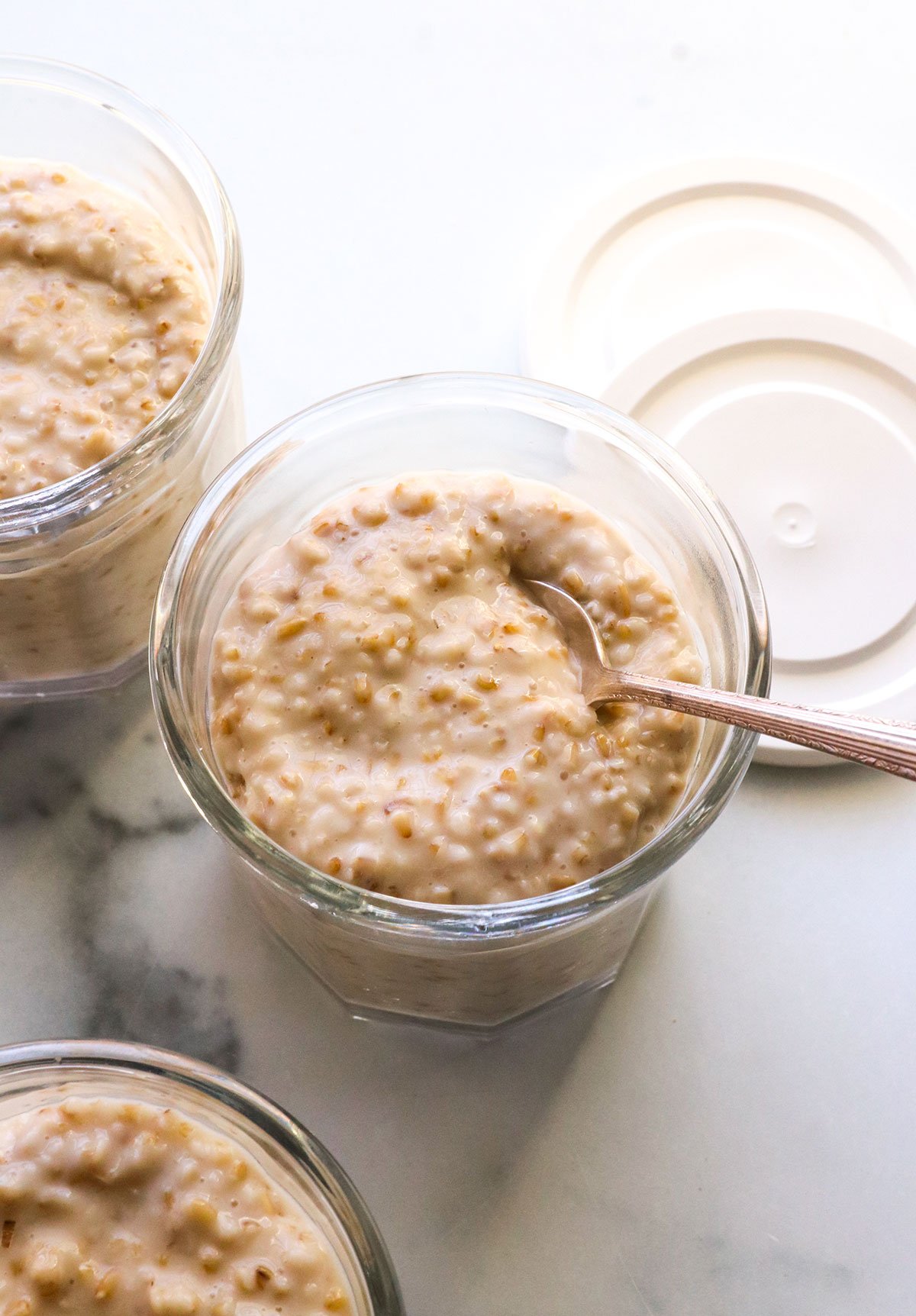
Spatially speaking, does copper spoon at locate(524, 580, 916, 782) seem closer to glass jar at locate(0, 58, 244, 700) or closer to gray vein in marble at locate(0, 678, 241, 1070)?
glass jar at locate(0, 58, 244, 700)

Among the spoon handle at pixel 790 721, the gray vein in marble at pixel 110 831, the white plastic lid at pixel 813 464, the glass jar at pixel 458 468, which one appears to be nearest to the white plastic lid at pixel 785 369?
the white plastic lid at pixel 813 464

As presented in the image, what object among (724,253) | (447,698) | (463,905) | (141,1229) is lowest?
(141,1229)

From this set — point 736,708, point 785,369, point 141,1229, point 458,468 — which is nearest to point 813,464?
point 785,369

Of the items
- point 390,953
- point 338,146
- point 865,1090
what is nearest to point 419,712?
point 390,953

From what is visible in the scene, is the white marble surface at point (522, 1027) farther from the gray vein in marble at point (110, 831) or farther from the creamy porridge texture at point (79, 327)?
the creamy porridge texture at point (79, 327)

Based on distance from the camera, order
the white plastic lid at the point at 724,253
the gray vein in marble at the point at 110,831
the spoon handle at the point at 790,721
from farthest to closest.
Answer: the white plastic lid at the point at 724,253
the gray vein in marble at the point at 110,831
the spoon handle at the point at 790,721

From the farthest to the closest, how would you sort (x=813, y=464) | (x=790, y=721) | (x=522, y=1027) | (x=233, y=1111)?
(x=813, y=464), (x=522, y=1027), (x=233, y=1111), (x=790, y=721)

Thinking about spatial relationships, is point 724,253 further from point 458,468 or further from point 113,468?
point 113,468
